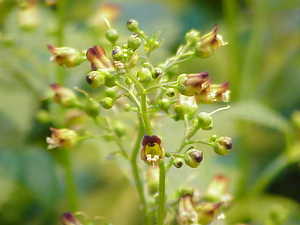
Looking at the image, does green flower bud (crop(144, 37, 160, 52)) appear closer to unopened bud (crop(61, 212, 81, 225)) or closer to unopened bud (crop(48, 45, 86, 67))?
unopened bud (crop(48, 45, 86, 67))

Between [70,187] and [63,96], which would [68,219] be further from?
[70,187]

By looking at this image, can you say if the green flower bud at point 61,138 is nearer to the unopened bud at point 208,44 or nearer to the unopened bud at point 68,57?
the unopened bud at point 68,57

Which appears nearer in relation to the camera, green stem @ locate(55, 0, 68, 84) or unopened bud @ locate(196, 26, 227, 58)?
unopened bud @ locate(196, 26, 227, 58)

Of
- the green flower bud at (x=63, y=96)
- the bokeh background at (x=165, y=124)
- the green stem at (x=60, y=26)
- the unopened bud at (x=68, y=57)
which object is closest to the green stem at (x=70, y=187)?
the bokeh background at (x=165, y=124)

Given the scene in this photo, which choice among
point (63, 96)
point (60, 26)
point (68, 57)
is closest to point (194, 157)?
point (68, 57)

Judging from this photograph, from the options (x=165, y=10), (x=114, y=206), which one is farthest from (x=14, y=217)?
(x=165, y=10)

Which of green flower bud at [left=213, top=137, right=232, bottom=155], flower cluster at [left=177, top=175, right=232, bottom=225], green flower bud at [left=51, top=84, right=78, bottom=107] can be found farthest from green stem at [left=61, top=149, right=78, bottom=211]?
green flower bud at [left=213, top=137, right=232, bottom=155]
